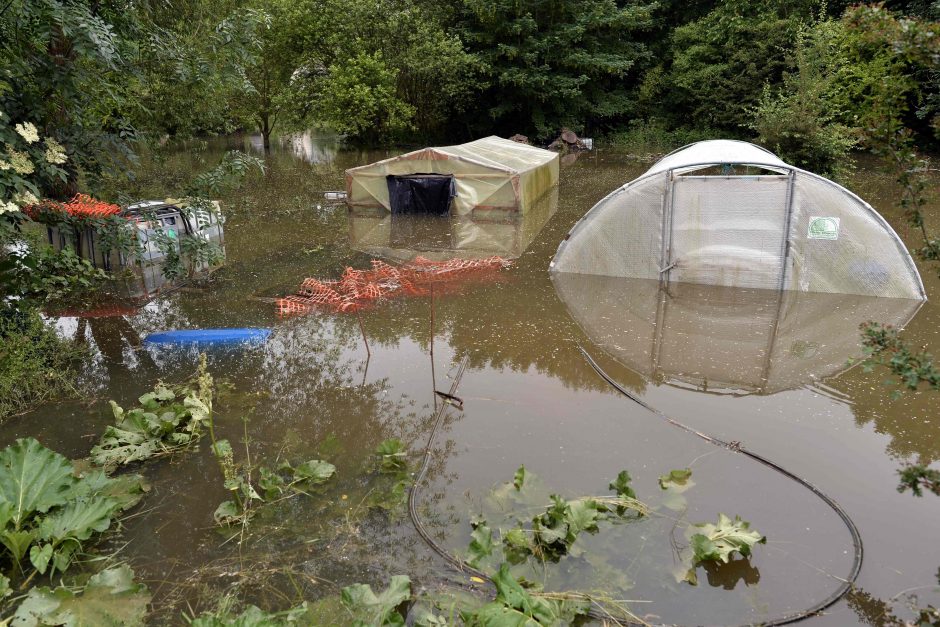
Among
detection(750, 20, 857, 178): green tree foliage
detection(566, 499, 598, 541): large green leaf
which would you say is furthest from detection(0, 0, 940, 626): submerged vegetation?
detection(750, 20, 857, 178): green tree foliage

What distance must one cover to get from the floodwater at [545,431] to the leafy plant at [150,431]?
0.18m

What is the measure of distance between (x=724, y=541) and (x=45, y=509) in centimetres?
429

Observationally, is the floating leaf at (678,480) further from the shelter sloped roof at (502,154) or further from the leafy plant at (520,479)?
the shelter sloped roof at (502,154)

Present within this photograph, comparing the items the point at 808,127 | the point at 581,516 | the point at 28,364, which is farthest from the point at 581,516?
the point at 808,127

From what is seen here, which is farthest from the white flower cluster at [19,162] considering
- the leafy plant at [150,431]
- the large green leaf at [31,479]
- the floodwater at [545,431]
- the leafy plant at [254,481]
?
the leafy plant at [254,481]

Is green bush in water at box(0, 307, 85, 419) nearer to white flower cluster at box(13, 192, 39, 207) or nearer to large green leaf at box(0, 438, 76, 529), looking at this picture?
white flower cluster at box(13, 192, 39, 207)

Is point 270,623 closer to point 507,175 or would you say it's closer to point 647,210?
point 647,210

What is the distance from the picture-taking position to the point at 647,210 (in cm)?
920

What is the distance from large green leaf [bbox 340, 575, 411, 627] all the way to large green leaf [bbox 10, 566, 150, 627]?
1.16m

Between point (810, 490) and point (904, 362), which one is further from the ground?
point (904, 362)

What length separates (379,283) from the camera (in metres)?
9.73

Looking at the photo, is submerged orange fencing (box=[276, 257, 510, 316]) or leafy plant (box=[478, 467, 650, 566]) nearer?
leafy plant (box=[478, 467, 650, 566])

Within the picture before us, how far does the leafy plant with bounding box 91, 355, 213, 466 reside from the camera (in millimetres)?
5070

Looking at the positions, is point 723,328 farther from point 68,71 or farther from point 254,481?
point 68,71
